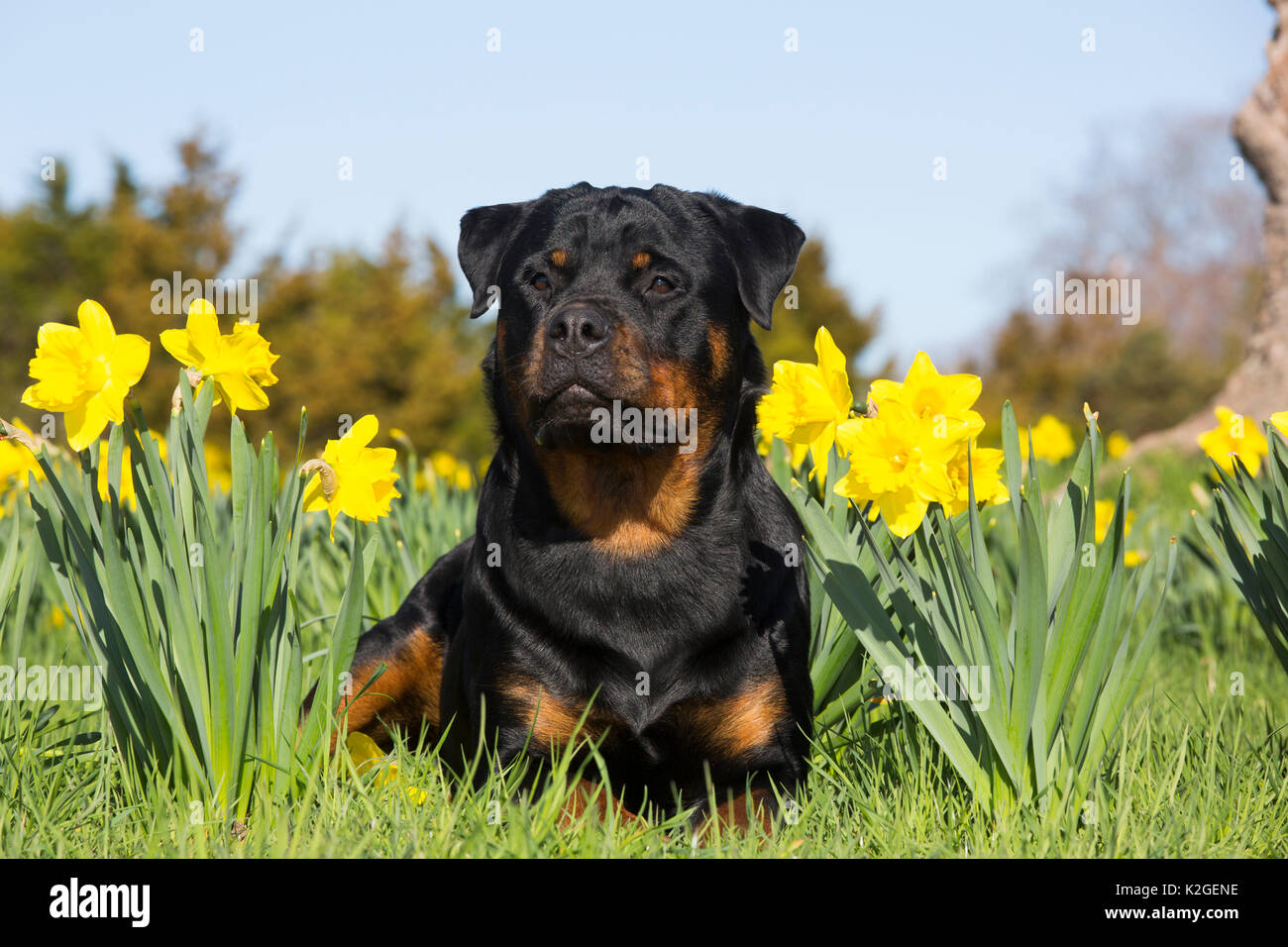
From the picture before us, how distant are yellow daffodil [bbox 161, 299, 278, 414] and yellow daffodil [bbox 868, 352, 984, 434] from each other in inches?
51.0

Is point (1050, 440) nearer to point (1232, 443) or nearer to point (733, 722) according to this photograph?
point (1232, 443)

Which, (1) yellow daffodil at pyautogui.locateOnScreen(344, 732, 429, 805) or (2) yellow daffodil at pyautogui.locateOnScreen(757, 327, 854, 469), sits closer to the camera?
(2) yellow daffodil at pyautogui.locateOnScreen(757, 327, 854, 469)

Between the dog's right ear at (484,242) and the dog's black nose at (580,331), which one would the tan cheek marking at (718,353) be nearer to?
the dog's black nose at (580,331)

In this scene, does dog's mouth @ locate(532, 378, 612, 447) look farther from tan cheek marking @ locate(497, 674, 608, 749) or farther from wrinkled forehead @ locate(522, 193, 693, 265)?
tan cheek marking @ locate(497, 674, 608, 749)

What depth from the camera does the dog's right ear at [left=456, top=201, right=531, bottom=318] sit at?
308 centimetres

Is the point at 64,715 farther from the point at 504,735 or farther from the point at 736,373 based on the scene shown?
the point at 736,373

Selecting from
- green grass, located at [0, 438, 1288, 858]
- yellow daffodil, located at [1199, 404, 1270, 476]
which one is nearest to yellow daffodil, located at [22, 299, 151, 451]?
green grass, located at [0, 438, 1288, 858]

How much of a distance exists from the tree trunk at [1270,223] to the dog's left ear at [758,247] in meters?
6.31

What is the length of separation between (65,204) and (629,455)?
26.6 m

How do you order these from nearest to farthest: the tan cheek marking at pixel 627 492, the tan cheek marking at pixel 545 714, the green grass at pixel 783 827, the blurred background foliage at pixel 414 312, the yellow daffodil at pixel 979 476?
the green grass at pixel 783 827 < the yellow daffodil at pixel 979 476 < the tan cheek marking at pixel 545 714 < the tan cheek marking at pixel 627 492 < the blurred background foliage at pixel 414 312

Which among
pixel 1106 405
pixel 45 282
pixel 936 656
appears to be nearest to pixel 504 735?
pixel 936 656

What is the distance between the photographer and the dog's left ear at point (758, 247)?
2865 mm

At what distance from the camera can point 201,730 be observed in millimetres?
2193

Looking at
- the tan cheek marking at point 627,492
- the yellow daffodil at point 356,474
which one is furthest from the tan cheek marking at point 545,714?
the yellow daffodil at point 356,474
